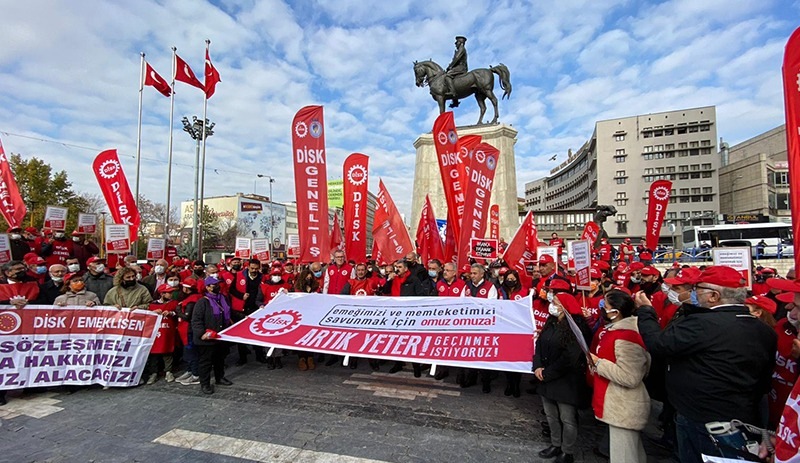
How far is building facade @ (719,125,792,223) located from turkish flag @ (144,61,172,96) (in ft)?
212

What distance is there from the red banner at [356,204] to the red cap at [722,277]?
776cm

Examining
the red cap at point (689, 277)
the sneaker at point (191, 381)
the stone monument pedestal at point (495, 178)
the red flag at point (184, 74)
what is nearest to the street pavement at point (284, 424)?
the sneaker at point (191, 381)

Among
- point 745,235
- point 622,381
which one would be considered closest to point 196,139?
point 622,381

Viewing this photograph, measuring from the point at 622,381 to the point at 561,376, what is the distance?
71cm

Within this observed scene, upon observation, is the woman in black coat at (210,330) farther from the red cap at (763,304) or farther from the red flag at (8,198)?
the red flag at (8,198)

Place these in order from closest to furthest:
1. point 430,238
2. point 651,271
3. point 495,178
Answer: point 651,271, point 430,238, point 495,178

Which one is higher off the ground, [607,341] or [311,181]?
[311,181]

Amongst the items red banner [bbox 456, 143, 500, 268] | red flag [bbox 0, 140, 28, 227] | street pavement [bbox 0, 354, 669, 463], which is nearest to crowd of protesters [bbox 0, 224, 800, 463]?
street pavement [bbox 0, 354, 669, 463]

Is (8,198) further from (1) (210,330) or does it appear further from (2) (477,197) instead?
(2) (477,197)

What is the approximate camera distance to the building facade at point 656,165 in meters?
59.7

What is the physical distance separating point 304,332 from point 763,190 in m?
71.8

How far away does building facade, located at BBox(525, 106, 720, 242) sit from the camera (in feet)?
196

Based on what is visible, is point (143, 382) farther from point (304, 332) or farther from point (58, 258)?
point (58, 258)

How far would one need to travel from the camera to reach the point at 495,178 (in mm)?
20156
